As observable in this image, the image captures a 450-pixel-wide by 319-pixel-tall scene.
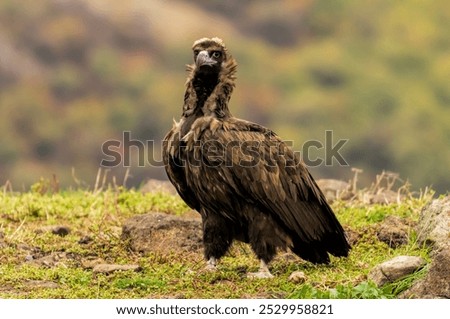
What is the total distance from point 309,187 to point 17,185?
4.91m

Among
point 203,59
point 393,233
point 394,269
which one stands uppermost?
point 203,59

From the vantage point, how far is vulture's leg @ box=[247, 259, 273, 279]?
872 centimetres

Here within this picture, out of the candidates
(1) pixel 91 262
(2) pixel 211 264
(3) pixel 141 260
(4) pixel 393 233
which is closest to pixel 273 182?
(2) pixel 211 264

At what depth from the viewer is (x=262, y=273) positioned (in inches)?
345

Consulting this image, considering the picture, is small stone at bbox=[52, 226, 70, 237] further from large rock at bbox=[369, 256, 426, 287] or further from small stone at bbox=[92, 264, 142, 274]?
large rock at bbox=[369, 256, 426, 287]

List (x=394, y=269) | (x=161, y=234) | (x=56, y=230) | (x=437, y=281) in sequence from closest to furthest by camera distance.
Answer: (x=437, y=281) → (x=394, y=269) → (x=161, y=234) → (x=56, y=230)

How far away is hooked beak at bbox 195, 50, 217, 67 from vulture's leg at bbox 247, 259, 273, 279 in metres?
1.55

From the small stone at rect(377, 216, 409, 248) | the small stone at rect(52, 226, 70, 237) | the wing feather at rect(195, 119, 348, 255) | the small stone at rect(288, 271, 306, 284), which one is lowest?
the small stone at rect(52, 226, 70, 237)

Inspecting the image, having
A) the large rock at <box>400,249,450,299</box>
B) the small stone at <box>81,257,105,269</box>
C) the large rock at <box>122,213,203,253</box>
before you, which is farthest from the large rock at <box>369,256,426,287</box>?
the small stone at <box>81,257,105,269</box>

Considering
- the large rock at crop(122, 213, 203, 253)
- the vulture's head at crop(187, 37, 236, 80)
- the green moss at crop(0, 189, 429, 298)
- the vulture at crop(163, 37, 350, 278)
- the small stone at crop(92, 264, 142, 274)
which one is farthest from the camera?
the large rock at crop(122, 213, 203, 253)

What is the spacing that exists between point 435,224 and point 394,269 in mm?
1300

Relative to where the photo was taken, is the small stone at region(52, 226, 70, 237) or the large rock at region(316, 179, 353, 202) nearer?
the small stone at region(52, 226, 70, 237)

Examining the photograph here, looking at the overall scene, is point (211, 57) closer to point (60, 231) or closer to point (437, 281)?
point (60, 231)
